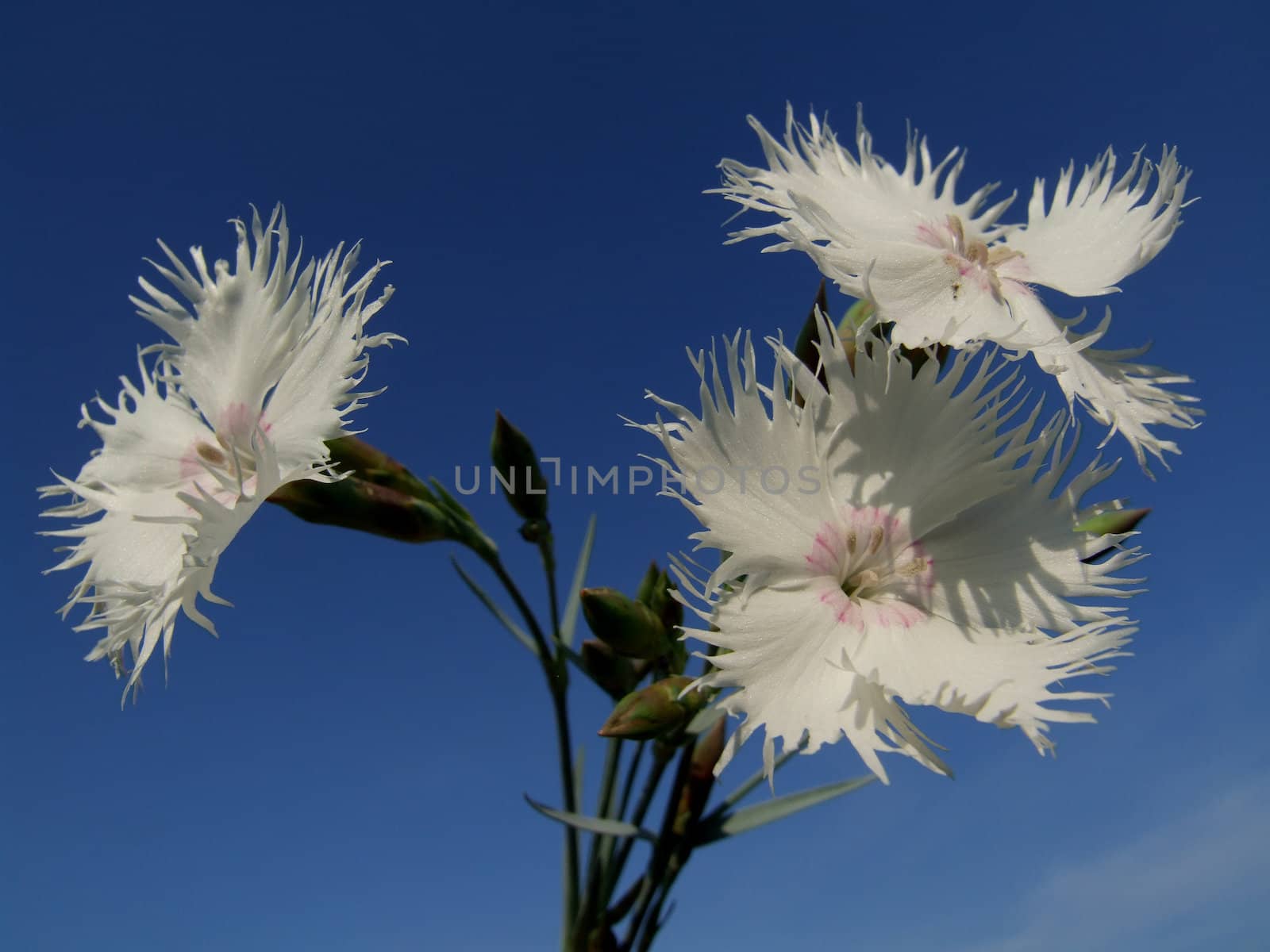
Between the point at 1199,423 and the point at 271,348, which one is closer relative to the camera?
the point at 1199,423

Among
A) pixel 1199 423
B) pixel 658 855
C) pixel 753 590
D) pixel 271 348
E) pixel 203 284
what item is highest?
pixel 203 284

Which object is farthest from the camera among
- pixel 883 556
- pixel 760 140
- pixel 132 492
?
pixel 132 492

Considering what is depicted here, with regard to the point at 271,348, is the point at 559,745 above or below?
below

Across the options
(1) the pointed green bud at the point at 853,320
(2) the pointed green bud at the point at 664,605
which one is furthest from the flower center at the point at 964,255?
(2) the pointed green bud at the point at 664,605

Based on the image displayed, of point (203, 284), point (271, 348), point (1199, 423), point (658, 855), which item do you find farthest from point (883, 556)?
point (203, 284)

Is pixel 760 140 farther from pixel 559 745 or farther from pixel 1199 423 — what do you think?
pixel 559 745

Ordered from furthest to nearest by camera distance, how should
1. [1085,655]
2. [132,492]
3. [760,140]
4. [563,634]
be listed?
[563,634]
[132,492]
[760,140]
[1085,655]
